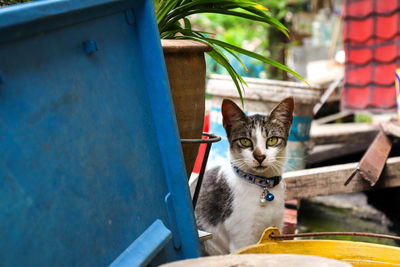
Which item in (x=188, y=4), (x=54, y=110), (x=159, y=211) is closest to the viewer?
(x=54, y=110)

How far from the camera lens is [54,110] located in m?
0.85

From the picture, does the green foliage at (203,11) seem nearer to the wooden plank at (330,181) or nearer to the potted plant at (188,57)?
the potted plant at (188,57)

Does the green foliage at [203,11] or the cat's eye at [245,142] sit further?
the cat's eye at [245,142]

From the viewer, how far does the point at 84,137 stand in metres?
0.93

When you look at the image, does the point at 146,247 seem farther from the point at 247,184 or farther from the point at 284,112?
the point at 284,112

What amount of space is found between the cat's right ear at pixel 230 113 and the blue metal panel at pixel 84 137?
0.66 metres

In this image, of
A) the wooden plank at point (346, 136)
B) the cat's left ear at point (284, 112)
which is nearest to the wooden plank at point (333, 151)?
the wooden plank at point (346, 136)

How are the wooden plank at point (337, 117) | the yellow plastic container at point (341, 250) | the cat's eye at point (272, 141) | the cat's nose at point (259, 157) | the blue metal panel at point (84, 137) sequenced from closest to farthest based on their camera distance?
the blue metal panel at point (84, 137)
the yellow plastic container at point (341, 250)
the cat's nose at point (259, 157)
the cat's eye at point (272, 141)
the wooden plank at point (337, 117)

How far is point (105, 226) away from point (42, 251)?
206 mm

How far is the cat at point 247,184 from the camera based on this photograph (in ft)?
5.95

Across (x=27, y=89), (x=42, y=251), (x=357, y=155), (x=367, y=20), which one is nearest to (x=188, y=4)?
(x=27, y=89)

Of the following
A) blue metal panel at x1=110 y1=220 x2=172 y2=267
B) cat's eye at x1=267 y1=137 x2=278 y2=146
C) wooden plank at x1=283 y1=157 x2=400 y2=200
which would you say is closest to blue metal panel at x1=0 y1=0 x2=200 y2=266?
blue metal panel at x1=110 y1=220 x2=172 y2=267

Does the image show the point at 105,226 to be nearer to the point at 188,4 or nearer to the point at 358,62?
the point at 188,4

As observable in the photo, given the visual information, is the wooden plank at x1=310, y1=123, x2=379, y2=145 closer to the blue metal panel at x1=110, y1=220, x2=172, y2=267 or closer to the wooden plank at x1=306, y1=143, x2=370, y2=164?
the wooden plank at x1=306, y1=143, x2=370, y2=164
